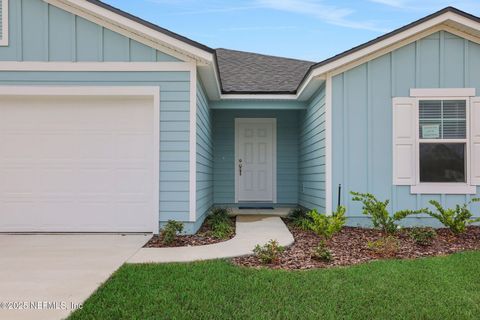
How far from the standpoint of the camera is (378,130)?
7.05 metres

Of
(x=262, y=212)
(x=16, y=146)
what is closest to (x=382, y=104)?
(x=262, y=212)

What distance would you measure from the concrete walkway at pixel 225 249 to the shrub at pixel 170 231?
1.21ft

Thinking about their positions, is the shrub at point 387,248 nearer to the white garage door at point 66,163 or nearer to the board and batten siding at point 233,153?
the white garage door at point 66,163

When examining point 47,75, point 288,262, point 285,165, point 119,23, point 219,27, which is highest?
point 219,27

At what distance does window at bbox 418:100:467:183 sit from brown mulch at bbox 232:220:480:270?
0.95 metres

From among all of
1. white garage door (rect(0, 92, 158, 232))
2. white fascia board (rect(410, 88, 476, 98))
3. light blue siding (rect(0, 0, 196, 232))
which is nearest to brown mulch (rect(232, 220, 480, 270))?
light blue siding (rect(0, 0, 196, 232))

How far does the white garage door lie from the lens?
659 cm

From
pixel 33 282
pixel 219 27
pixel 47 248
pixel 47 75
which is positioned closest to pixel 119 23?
pixel 47 75

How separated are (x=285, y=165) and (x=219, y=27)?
8470 mm

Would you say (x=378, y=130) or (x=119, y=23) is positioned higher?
(x=119, y=23)

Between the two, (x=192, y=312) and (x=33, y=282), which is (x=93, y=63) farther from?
(x=192, y=312)

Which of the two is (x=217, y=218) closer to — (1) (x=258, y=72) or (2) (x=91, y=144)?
(2) (x=91, y=144)

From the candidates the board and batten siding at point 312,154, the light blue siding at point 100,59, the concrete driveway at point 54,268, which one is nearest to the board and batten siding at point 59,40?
the light blue siding at point 100,59

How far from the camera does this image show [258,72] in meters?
10.7
